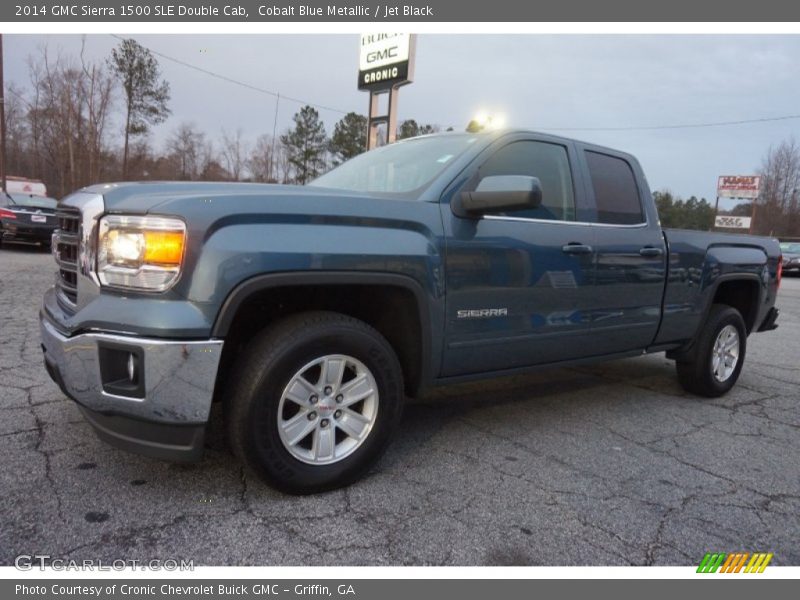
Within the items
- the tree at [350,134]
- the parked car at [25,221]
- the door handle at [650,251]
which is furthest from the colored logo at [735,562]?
the tree at [350,134]

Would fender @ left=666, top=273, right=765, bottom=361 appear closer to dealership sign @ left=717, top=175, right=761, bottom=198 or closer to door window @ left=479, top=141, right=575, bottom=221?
door window @ left=479, top=141, right=575, bottom=221

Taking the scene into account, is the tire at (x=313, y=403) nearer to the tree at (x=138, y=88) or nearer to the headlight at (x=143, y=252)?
the headlight at (x=143, y=252)

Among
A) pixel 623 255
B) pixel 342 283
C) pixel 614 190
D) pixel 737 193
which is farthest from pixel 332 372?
pixel 737 193

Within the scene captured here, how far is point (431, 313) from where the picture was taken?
2.80 metres

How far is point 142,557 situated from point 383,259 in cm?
152

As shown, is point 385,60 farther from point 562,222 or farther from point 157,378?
point 157,378

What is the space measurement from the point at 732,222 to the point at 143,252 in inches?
2318

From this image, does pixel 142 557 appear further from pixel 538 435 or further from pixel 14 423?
pixel 538 435

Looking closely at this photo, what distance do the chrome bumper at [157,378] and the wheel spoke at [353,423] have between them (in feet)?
2.09

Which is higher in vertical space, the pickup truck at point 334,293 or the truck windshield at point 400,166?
the truck windshield at point 400,166

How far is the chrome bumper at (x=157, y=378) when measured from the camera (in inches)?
84.0

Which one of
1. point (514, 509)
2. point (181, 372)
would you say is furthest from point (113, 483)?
point (514, 509)

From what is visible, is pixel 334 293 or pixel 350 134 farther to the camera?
pixel 350 134

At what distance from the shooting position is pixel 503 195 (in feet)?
9.02
